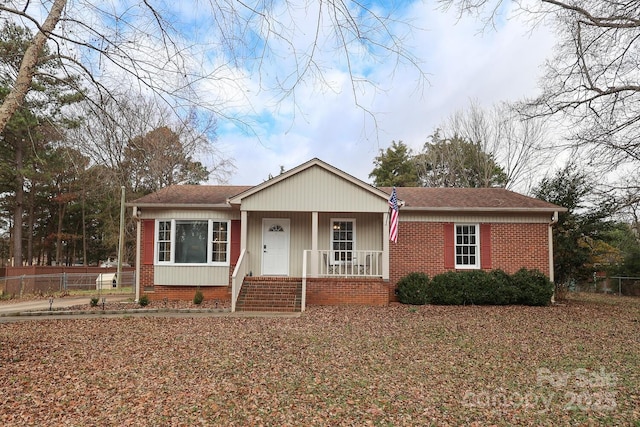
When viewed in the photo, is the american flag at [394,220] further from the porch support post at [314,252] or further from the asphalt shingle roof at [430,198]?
the porch support post at [314,252]

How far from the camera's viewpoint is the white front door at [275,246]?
1477 centimetres

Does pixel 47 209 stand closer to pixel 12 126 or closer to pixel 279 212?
pixel 12 126

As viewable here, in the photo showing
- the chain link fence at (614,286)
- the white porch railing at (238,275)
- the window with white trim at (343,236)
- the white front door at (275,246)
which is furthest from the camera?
the chain link fence at (614,286)

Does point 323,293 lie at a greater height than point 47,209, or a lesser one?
lesser

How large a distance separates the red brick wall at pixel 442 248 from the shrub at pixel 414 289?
1.96 ft

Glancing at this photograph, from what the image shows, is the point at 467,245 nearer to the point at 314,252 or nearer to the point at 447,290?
the point at 447,290

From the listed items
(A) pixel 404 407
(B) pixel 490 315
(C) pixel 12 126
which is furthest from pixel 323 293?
(C) pixel 12 126

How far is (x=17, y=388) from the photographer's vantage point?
5.39m


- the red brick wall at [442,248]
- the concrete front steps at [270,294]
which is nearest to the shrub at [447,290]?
the red brick wall at [442,248]

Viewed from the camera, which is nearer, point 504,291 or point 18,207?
point 504,291

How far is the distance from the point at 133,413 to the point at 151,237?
34.9 ft

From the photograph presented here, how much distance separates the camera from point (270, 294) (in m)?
12.8

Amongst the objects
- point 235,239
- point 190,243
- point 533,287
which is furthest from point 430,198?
point 190,243

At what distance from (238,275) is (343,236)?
4.19 m
